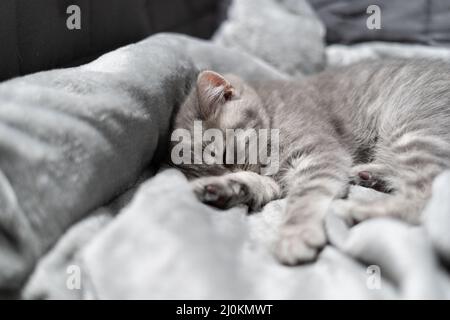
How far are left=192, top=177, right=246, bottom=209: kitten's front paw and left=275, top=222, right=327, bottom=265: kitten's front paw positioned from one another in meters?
0.18

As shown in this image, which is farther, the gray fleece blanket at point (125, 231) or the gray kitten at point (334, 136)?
the gray kitten at point (334, 136)

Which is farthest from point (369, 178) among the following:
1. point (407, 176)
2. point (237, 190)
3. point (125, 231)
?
point (125, 231)

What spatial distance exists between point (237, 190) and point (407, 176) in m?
0.45

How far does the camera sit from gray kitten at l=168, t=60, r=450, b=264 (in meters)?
1.09

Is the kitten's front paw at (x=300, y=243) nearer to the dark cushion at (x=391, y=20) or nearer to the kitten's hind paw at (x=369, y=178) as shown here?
the kitten's hind paw at (x=369, y=178)

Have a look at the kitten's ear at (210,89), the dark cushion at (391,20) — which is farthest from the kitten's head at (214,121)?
the dark cushion at (391,20)

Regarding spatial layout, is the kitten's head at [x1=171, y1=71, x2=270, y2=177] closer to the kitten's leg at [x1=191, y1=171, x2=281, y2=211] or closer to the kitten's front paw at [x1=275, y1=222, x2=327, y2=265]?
the kitten's leg at [x1=191, y1=171, x2=281, y2=211]

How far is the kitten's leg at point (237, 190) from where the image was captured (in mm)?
1097

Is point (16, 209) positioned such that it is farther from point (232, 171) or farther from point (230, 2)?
point (230, 2)

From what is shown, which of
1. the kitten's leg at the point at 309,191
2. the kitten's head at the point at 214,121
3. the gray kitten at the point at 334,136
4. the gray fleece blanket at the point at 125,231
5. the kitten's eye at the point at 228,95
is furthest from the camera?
the kitten's eye at the point at 228,95

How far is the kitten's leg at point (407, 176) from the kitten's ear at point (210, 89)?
49cm

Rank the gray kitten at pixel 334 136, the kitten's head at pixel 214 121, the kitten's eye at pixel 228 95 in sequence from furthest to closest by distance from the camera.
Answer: the kitten's eye at pixel 228 95 < the kitten's head at pixel 214 121 < the gray kitten at pixel 334 136

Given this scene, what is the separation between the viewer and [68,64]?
4.53 ft

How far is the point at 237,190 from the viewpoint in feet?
3.79
